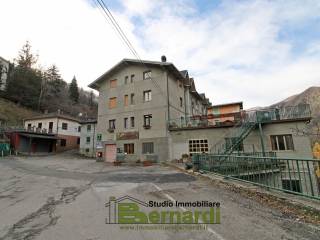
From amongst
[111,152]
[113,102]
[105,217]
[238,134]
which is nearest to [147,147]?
[111,152]

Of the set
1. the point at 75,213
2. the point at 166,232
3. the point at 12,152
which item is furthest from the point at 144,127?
the point at 12,152

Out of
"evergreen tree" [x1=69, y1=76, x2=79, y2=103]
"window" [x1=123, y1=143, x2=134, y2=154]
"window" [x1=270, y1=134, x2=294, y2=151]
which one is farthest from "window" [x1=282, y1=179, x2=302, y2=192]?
"evergreen tree" [x1=69, y1=76, x2=79, y2=103]

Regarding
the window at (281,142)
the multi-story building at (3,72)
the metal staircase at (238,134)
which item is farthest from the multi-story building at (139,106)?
the multi-story building at (3,72)

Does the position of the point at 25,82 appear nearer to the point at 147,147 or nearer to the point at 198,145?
the point at 147,147

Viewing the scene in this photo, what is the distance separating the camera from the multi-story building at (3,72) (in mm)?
46062

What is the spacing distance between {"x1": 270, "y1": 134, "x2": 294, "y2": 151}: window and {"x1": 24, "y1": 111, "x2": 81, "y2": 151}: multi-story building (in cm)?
3519

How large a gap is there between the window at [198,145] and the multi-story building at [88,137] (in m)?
20.2

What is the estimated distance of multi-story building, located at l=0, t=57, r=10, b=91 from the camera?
46.1m

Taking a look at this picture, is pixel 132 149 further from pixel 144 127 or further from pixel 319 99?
pixel 319 99

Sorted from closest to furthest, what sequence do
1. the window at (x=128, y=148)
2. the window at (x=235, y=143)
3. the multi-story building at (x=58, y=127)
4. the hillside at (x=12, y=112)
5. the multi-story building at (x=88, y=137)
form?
the window at (x=235, y=143)
the window at (x=128, y=148)
the multi-story building at (x=88, y=137)
the multi-story building at (x=58, y=127)
the hillside at (x=12, y=112)

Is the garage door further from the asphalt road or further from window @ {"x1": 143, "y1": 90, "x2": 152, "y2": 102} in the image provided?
the asphalt road

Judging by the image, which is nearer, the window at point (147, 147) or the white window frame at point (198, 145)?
the white window frame at point (198, 145)

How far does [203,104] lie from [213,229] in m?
33.7

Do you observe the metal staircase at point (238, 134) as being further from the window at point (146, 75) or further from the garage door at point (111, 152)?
the garage door at point (111, 152)
